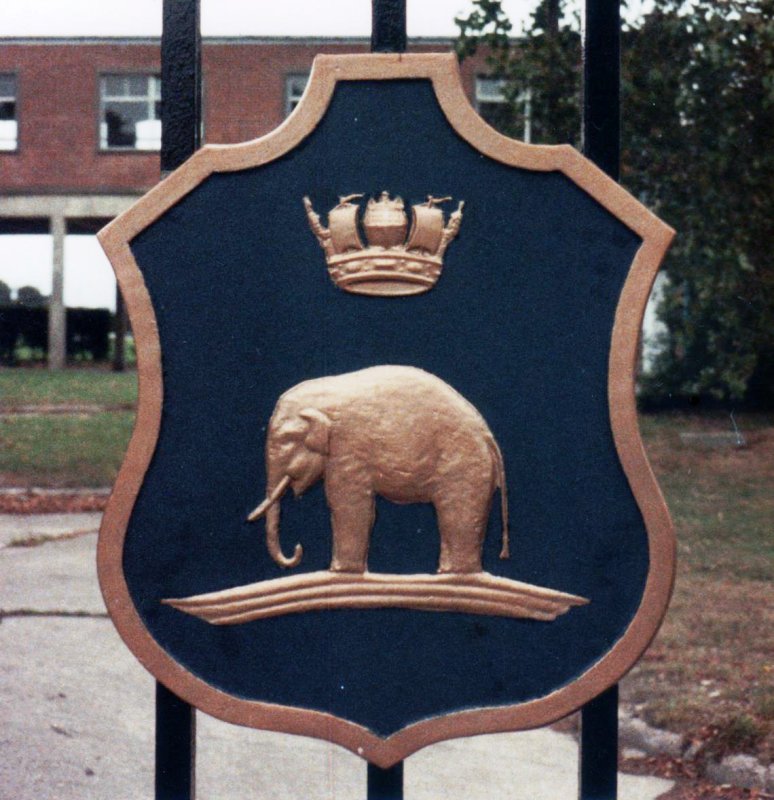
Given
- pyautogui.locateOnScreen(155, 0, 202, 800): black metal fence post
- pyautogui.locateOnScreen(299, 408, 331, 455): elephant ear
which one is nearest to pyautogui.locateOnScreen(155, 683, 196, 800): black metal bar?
pyautogui.locateOnScreen(155, 0, 202, 800): black metal fence post

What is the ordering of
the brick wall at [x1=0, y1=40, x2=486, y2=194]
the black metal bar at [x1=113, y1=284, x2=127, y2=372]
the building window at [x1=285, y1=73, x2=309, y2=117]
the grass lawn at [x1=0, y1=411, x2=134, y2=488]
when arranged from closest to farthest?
the building window at [x1=285, y1=73, x2=309, y2=117] → the grass lawn at [x1=0, y1=411, x2=134, y2=488] → the brick wall at [x1=0, y1=40, x2=486, y2=194] → the black metal bar at [x1=113, y1=284, x2=127, y2=372]

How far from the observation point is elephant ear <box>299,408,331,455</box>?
1.57m

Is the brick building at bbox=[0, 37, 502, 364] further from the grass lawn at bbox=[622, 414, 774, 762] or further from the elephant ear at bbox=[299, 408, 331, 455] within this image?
the elephant ear at bbox=[299, 408, 331, 455]

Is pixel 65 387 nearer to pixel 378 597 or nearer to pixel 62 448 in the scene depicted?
pixel 62 448

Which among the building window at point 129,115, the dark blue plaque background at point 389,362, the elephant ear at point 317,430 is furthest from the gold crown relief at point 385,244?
the building window at point 129,115

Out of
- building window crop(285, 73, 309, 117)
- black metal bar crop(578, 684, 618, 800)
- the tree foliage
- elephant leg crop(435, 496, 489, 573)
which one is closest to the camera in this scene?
elephant leg crop(435, 496, 489, 573)

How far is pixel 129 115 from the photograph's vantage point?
11109 mm

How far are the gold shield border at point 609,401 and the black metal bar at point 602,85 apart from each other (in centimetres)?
7

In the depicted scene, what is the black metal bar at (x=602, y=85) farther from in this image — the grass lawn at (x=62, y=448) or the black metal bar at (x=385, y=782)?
the grass lawn at (x=62, y=448)

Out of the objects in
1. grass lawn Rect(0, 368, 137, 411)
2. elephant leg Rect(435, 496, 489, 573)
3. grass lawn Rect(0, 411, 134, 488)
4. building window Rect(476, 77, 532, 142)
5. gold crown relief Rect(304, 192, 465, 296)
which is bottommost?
grass lawn Rect(0, 368, 137, 411)

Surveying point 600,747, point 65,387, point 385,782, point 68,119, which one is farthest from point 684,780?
point 65,387

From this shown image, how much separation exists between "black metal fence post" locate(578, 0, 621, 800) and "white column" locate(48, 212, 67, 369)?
340 inches

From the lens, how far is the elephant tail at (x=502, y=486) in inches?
61.9

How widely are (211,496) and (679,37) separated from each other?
409 cm
